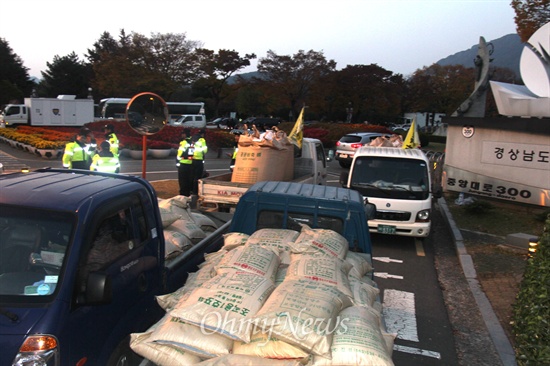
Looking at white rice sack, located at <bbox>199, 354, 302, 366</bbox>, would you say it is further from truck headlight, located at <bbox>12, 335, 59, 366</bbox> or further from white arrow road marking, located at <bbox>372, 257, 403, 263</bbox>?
white arrow road marking, located at <bbox>372, 257, 403, 263</bbox>

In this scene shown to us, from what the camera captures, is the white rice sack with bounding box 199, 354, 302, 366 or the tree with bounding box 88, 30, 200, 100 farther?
the tree with bounding box 88, 30, 200, 100

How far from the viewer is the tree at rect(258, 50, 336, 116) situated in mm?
54094

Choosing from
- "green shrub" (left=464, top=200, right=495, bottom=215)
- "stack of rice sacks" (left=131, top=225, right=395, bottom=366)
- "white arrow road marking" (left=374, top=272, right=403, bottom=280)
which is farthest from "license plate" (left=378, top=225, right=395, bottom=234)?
"stack of rice sacks" (left=131, top=225, right=395, bottom=366)

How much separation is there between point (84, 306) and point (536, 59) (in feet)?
45.6

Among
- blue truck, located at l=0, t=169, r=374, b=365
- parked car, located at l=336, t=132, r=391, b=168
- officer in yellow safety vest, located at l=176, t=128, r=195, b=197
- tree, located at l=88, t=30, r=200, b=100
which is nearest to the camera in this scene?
blue truck, located at l=0, t=169, r=374, b=365

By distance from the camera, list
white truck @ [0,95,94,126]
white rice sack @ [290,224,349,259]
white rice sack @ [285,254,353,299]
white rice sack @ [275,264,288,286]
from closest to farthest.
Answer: white rice sack @ [285,254,353,299] → white rice sack @ [275,264,288,286] → white rice sack @ [290,224,349,259] → white truck @ [0,95,94,126]

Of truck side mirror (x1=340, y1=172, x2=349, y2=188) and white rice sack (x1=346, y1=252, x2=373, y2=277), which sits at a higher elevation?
truck side mirror (x1=340, y1=172, x2=349, y2=188)

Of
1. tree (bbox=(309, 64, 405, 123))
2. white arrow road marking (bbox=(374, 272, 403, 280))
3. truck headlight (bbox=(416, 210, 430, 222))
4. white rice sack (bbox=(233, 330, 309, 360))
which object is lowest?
white arrow road marking (bbox=(374, 272, 403, 280))

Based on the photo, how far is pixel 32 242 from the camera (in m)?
3.37

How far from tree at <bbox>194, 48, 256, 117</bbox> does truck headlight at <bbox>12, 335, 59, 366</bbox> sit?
54113 mm

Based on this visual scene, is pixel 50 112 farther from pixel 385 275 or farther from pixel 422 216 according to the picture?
pixel 385 275

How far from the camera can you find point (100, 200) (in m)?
3.54

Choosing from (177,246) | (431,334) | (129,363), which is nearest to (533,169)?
(431,334)

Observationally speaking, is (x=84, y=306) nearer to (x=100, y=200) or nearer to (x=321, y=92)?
(x=100, y=200)
